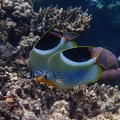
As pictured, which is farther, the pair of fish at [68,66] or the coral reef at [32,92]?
the coral reef at [32,92]

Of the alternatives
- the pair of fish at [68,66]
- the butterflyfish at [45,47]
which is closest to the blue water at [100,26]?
the butterflyfish at [45,47]

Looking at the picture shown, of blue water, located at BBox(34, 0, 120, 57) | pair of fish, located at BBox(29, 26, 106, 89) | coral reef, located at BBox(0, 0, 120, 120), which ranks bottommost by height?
blue water, located at BBox(34, 0, 120, 57)

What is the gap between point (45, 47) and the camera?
208 cm

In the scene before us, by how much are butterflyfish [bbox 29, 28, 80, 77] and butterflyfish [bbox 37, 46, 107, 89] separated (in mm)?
124

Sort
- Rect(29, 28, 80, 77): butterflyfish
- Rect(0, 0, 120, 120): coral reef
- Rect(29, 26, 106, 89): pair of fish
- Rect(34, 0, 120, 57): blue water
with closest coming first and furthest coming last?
Rect(29, 26, 106, 89): pair of fish, Rect(29, 28, 80, 77): butterflyfish, Rect(0, 0, 120, 120): coral reef, Rect(34, 0, 120, 57): blue water

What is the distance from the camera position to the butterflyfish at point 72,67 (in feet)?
5.96

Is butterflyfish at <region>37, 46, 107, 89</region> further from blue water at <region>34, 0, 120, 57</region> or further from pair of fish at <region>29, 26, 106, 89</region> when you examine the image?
blue water at <region>34, 0, 120, 57</region>

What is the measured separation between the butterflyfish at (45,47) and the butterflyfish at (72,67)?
0.41 feet

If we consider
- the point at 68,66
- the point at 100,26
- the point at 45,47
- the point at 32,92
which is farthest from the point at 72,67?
the point at 100,26

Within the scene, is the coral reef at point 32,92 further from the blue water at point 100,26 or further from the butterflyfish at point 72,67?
the blue water at point 100,26

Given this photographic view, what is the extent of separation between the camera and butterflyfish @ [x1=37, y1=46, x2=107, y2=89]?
1.82 m

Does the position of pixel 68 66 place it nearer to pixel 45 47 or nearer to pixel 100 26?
pixel 45 47

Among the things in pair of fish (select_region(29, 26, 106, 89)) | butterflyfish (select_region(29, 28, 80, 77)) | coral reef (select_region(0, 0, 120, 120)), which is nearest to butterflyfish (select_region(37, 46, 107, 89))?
pair of fish (select_region(29, 26, 106, 89))

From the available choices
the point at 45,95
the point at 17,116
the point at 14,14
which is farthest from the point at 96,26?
the point at 17,116
